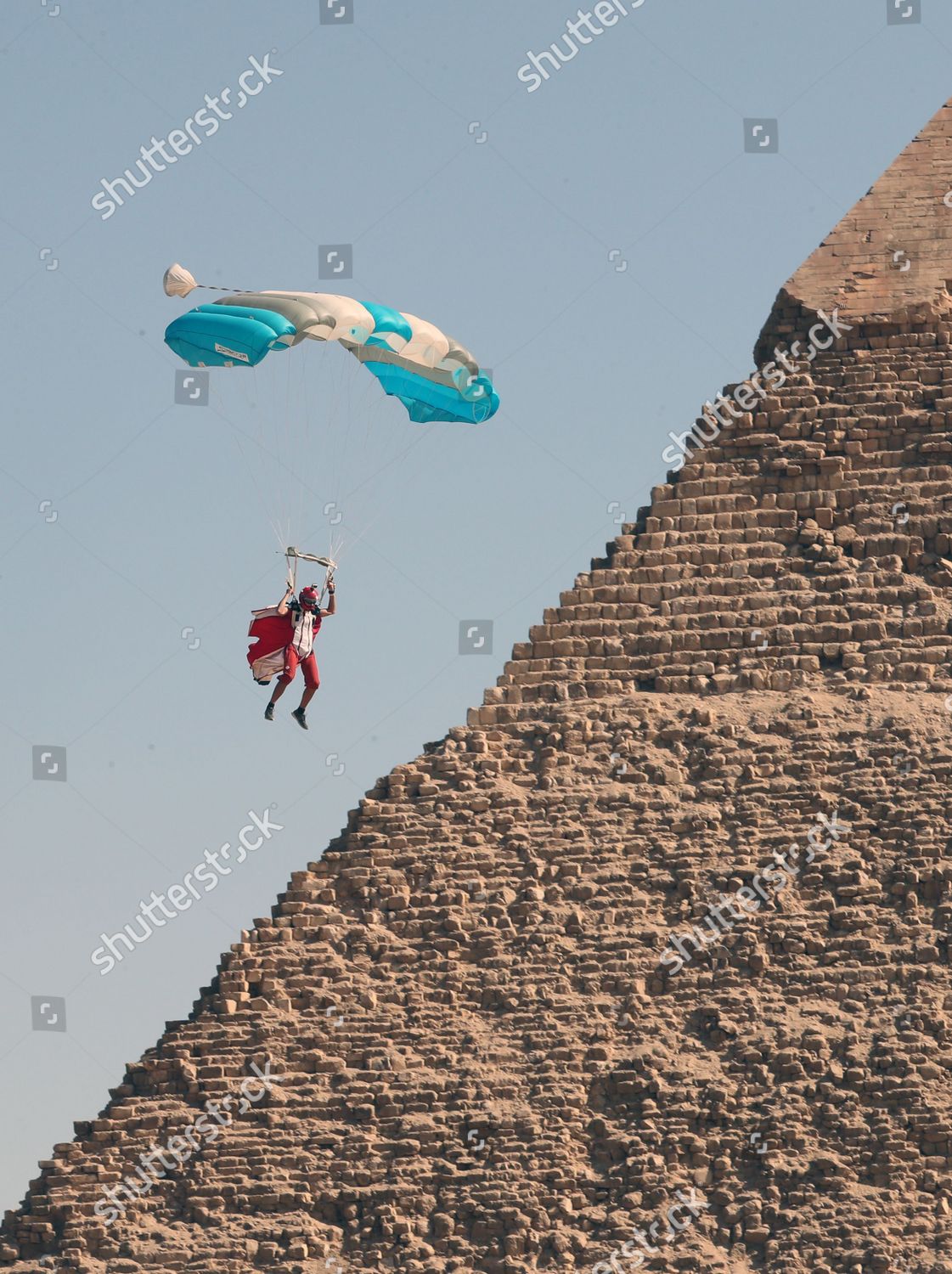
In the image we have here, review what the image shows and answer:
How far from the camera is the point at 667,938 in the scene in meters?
47.2

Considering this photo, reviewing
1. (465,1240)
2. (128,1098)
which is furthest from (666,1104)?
(128,1098)

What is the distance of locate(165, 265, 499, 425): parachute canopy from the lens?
47625mm

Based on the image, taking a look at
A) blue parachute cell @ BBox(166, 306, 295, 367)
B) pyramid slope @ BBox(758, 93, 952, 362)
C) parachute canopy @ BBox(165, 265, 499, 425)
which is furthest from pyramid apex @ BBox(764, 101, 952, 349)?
blue parachute cell @ BBox(166, 306, 295, 367)

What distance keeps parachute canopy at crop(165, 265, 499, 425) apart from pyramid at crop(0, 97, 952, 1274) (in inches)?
93.2

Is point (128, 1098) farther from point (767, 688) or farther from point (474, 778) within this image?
point (767, 688)

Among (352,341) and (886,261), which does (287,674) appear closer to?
(352,341)

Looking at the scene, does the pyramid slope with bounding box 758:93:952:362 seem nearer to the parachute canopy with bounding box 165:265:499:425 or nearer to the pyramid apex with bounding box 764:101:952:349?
the pyramid apex with bounding box 764:101:952:349

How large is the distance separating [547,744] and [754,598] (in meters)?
2.67

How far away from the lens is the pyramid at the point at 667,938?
45.7 metres

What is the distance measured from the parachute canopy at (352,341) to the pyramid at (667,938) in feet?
7.77

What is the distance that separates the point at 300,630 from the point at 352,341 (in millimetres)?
3056

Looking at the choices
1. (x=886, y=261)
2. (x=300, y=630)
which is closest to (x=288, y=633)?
(x=300, y=630)

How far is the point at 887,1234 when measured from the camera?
146 ft

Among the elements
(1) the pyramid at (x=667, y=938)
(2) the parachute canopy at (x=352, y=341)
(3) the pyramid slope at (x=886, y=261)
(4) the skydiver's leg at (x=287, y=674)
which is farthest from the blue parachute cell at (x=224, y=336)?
(3) the pyramid slope at (x=886, y=261)
